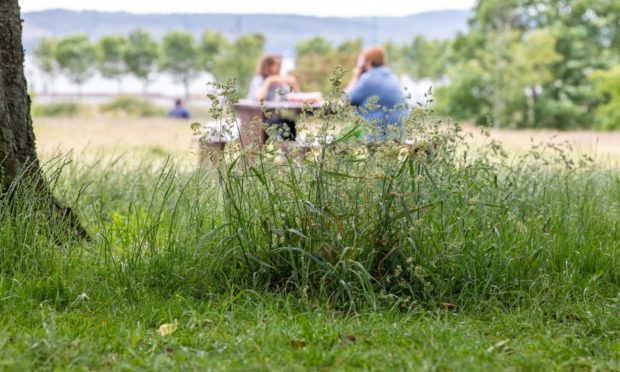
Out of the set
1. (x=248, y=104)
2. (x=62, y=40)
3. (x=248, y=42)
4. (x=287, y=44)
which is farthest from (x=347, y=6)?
(x=248, y=104)

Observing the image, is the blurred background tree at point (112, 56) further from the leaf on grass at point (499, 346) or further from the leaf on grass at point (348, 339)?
the leaf on grass at point (499, 346)

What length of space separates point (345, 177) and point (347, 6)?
15221 cm

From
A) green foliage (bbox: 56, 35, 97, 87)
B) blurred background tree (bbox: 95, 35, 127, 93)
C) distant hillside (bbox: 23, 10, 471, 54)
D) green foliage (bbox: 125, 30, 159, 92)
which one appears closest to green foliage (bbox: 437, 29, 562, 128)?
green foliage (bbox: 125, 30, 159, 92)

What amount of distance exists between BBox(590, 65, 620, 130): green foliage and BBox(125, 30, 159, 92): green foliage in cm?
4710

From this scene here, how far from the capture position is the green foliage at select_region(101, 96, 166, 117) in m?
34.7

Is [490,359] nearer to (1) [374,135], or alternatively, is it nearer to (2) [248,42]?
(1) [374,135]

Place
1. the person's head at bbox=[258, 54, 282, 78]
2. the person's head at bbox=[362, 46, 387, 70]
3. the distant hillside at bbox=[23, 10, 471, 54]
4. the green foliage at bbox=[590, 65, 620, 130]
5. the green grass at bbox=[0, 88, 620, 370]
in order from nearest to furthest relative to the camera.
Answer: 1. the green grass at bbox=[0, 88, 620, 370]
2. the person's head at bbox=[362, 46, 387, 70]
3. the person's head at bbox=[258, 54, 282, 78]
4. the green foliage at bbox=[590, 65, 620, 130]
5. the distant hillside at bbox=[23, 10, 471, 54]

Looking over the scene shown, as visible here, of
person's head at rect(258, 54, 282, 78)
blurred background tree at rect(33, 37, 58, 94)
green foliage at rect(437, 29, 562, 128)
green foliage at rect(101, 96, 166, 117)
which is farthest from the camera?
blurred background tree at rect(33, 37, 58, 94)

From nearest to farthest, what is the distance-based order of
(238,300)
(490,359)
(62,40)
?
(490,359) < (238,300) < (62,40)

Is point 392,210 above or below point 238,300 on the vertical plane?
above

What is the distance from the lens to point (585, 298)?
3.64 m

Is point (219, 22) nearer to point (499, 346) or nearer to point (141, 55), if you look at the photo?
point (141, 55)

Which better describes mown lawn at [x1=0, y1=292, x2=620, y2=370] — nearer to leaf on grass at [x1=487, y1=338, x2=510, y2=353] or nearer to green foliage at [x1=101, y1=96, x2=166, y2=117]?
leaf on grass at [x1=487, y1=338, x2=510, y2=353]

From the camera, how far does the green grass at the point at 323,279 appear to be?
2.91m
